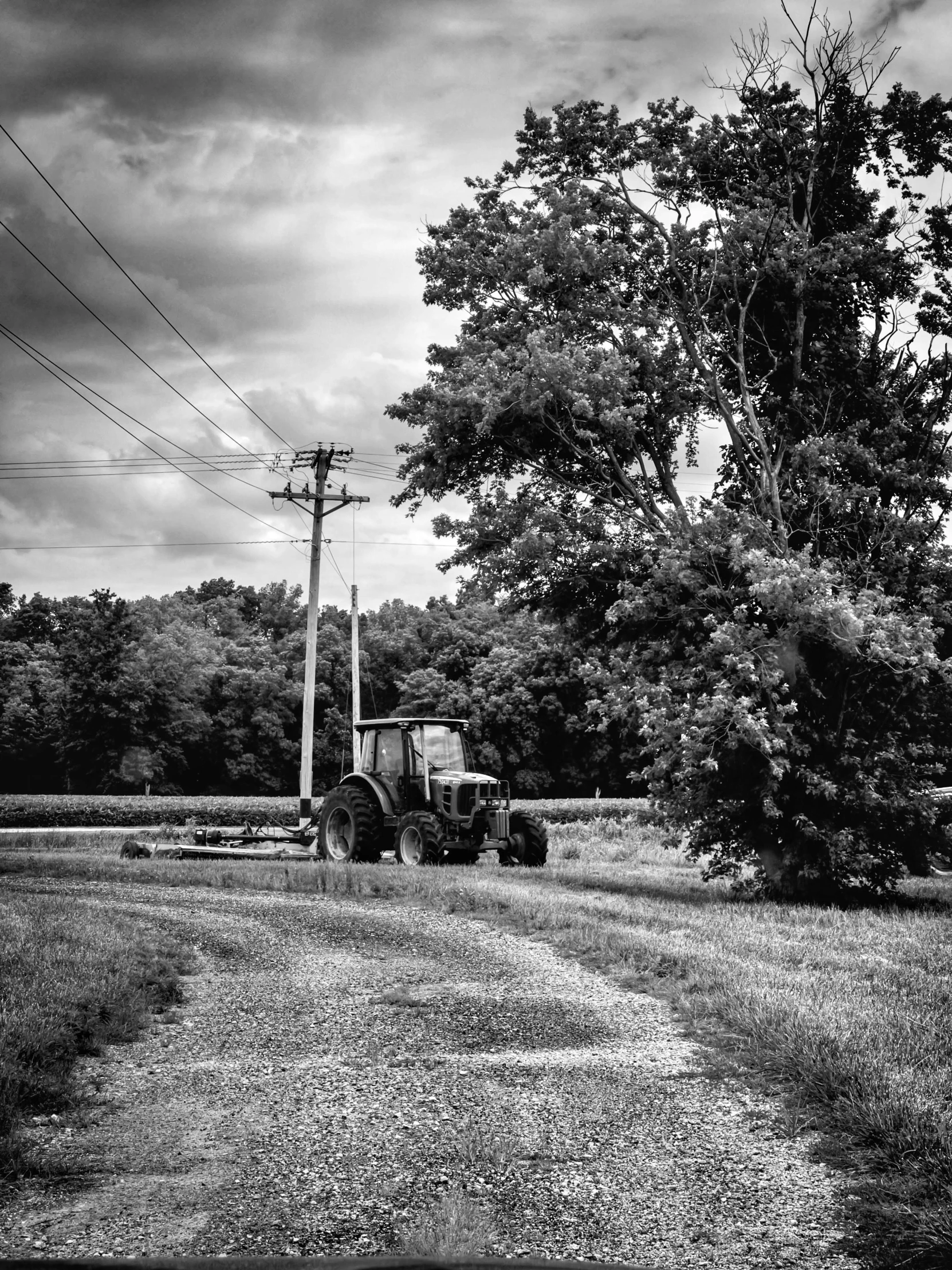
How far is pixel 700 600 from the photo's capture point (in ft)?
47.5

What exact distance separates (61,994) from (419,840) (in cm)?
1266

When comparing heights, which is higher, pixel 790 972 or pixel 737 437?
pixel 737 437

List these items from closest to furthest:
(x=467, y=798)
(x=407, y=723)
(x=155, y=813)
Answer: (x=467, y=798) < (x=407, y=723) < (x=155, y=813)

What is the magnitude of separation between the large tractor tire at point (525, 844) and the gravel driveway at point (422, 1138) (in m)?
12.0

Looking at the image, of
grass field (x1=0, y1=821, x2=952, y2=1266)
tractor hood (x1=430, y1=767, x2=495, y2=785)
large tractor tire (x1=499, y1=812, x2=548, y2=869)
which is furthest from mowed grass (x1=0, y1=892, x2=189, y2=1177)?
large tractor tire (x1=499, y1=812, x2=548, y2=869)

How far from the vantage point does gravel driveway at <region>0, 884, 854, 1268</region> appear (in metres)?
3.66

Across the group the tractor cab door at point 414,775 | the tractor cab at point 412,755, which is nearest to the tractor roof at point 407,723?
the tractor cab at point 412,755

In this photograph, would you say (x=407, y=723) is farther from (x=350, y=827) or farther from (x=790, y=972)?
(x=790, y=972)

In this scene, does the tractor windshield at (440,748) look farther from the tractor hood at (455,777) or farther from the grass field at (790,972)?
the grass field at (790,972)

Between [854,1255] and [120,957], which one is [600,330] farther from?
[854,1255]

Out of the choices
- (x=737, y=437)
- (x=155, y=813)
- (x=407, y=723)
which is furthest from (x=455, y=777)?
(x=155, y=813)

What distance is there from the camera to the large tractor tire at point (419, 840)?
18859 mm

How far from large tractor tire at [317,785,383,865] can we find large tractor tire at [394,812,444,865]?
24.8 inches

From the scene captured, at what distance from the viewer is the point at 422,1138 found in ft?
15.3
